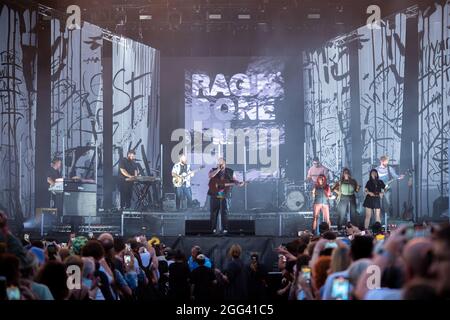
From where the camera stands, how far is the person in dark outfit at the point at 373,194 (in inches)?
650

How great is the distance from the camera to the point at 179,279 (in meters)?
10.1

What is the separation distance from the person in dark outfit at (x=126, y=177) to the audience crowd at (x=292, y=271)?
27.9ft

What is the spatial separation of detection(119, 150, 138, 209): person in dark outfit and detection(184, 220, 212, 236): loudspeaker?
13.1ft

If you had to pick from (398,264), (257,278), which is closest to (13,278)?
(398,264)

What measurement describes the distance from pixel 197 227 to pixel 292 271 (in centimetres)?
653

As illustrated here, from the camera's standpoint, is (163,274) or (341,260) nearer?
(341,260)

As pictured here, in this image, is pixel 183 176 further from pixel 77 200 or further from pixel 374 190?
pixel 374 190

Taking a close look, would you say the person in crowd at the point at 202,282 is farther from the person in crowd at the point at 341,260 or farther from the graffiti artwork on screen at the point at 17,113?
the graffiti artwork on screen at the point at 17,113

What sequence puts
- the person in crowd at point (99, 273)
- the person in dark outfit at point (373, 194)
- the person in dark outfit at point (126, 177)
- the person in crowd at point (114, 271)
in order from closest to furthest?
the person in crowd at point (99, 273)
the person in crowd at point (114, 271)
the person in dark outfit at point (373, 194)
the person in dark outfit at point (126, 177)

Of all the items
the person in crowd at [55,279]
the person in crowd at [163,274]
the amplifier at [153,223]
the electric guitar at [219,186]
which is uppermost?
the electric guitar at [219,186]

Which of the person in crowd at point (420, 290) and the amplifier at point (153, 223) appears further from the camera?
the amplifier at point (153, 223)

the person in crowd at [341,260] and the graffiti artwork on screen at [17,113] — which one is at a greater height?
the graffiti artwork on screen at [17,113]

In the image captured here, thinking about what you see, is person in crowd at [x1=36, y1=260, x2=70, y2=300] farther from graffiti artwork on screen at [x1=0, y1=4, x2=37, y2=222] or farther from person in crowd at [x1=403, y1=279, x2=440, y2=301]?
graffiti artwork on screen at [x1=0, y1=4, x2=37, y2=222]

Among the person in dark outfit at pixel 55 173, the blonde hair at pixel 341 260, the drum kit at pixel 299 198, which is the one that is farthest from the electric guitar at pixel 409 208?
the blonde hair at pixel 341 260
